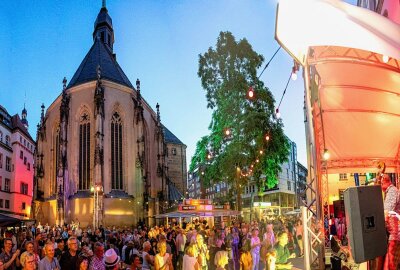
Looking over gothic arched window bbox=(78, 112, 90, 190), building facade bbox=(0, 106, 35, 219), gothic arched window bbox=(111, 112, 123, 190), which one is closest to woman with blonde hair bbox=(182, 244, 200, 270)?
gothic arched window bbox=(111, 112, 123, 190)

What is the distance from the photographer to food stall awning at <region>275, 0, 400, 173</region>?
471 cm

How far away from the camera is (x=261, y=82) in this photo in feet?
92.1

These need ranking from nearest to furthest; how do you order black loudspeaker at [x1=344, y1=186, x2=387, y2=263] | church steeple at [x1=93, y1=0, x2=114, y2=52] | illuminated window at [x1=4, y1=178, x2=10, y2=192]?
black loudspeaker at [x1=344, y1=186, x2=387, y2=263]
illuminated window at [x1=4, y1=178, x2=10, y2=192]
church steeple at [x1=93, y1=0, x2=114, y2=52]

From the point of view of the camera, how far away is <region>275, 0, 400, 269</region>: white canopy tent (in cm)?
475

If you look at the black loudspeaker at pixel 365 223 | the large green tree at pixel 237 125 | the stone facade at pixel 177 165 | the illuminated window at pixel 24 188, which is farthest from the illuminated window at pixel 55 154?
the black loudspeaker at pixel 365 223

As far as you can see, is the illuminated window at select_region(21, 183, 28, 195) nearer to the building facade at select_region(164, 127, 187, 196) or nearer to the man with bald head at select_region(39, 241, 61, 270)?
the building facade at select_region(164, 127, 187, 196)

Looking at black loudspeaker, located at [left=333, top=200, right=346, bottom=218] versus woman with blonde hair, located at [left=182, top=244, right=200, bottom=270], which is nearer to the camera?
woman with blonde hair, located at [left=182, top=244, right=200, bottom=270]

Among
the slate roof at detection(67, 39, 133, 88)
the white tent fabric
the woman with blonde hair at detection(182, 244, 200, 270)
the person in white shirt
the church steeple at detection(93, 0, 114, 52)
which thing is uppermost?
the church steeple at detection(93, 0, 114, 52)

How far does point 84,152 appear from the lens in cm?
4238

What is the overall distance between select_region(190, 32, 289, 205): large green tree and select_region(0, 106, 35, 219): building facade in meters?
29.0

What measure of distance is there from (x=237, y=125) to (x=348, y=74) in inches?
585

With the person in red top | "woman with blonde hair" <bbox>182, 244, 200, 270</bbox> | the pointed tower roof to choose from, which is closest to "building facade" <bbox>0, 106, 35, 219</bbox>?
the pointed tower roof

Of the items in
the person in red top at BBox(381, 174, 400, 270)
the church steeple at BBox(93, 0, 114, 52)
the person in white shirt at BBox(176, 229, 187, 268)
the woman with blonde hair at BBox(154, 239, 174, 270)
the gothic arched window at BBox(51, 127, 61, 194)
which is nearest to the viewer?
the person in red top at BBox(381, 174, 400, 270)

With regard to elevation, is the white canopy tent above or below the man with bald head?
above
